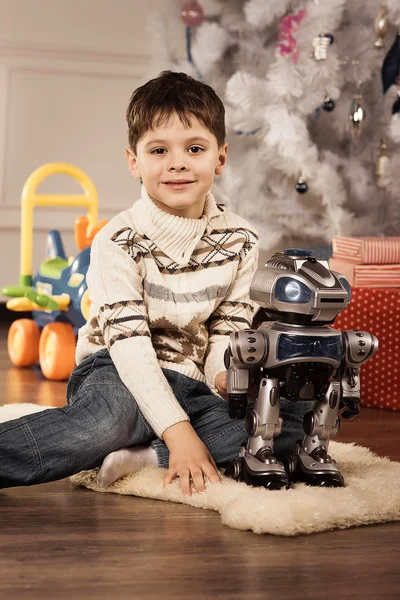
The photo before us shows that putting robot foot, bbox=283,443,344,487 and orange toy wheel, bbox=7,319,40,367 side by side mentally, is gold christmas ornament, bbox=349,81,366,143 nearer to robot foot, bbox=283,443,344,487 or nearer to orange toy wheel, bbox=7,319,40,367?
orange toy wheel, bbox=7,319,40,367

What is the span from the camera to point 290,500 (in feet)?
4.01

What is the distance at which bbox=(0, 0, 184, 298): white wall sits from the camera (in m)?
3.47

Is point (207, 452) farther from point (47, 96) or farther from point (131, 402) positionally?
point (47, 96)

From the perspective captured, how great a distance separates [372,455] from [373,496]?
308 mm

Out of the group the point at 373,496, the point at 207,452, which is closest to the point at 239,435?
the point at 207,452

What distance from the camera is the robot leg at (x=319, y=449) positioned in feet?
4.38

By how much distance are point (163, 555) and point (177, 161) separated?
604 mm

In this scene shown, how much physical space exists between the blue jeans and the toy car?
0.86 meters

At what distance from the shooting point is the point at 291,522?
3.85 ft

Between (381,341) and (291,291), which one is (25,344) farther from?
(291,291)

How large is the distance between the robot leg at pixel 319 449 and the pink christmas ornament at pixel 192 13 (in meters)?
1.92

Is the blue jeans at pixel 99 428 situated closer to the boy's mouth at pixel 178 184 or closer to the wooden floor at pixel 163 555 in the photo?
the wooden floor at pixel 163 555

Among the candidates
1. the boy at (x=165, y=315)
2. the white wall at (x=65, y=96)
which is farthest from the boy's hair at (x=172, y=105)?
the white wall at (x=65, y=96)

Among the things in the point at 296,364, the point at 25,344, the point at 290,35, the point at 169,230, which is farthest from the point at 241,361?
the point at 290,35
